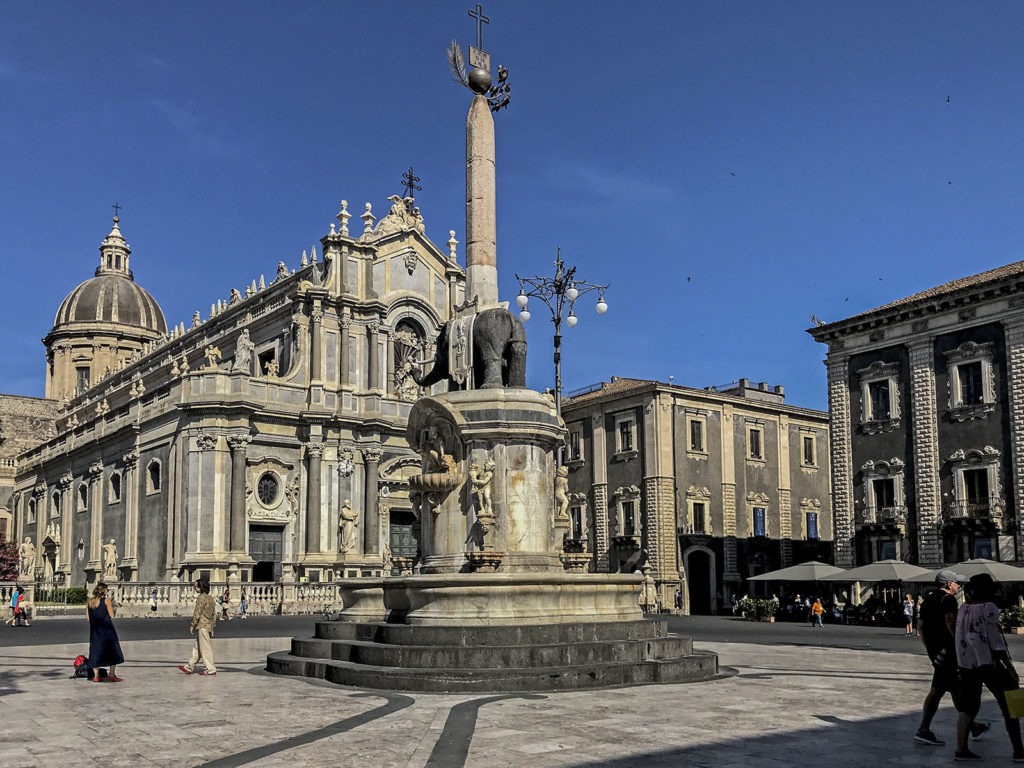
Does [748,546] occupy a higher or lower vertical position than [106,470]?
lower

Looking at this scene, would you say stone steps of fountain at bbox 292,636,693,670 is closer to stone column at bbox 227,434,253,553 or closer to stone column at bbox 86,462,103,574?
stone column at bbox 227,434,253,553

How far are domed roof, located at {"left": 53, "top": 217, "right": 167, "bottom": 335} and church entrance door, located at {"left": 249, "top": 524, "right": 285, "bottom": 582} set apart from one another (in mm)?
47315

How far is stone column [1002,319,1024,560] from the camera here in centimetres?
3606

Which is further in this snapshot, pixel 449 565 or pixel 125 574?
pixel 125 574

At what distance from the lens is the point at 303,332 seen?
171 feet

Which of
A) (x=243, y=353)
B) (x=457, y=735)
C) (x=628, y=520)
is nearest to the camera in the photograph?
(x=457, y=735)

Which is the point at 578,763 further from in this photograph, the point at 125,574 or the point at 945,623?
the point at 125,574

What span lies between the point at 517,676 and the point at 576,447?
42.1 m

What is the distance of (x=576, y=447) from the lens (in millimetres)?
55969

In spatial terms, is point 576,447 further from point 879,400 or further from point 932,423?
point 932,423

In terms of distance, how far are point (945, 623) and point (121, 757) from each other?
7479 mm

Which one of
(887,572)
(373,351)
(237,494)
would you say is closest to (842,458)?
(887,572)

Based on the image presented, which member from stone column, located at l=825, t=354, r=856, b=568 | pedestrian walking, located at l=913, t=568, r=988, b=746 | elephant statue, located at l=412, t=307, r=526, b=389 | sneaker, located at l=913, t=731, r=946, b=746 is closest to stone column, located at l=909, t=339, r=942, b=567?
stone column, located at l=825, t=354, r=856, b=568

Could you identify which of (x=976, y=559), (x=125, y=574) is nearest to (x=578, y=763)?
(x=976, y=559)
